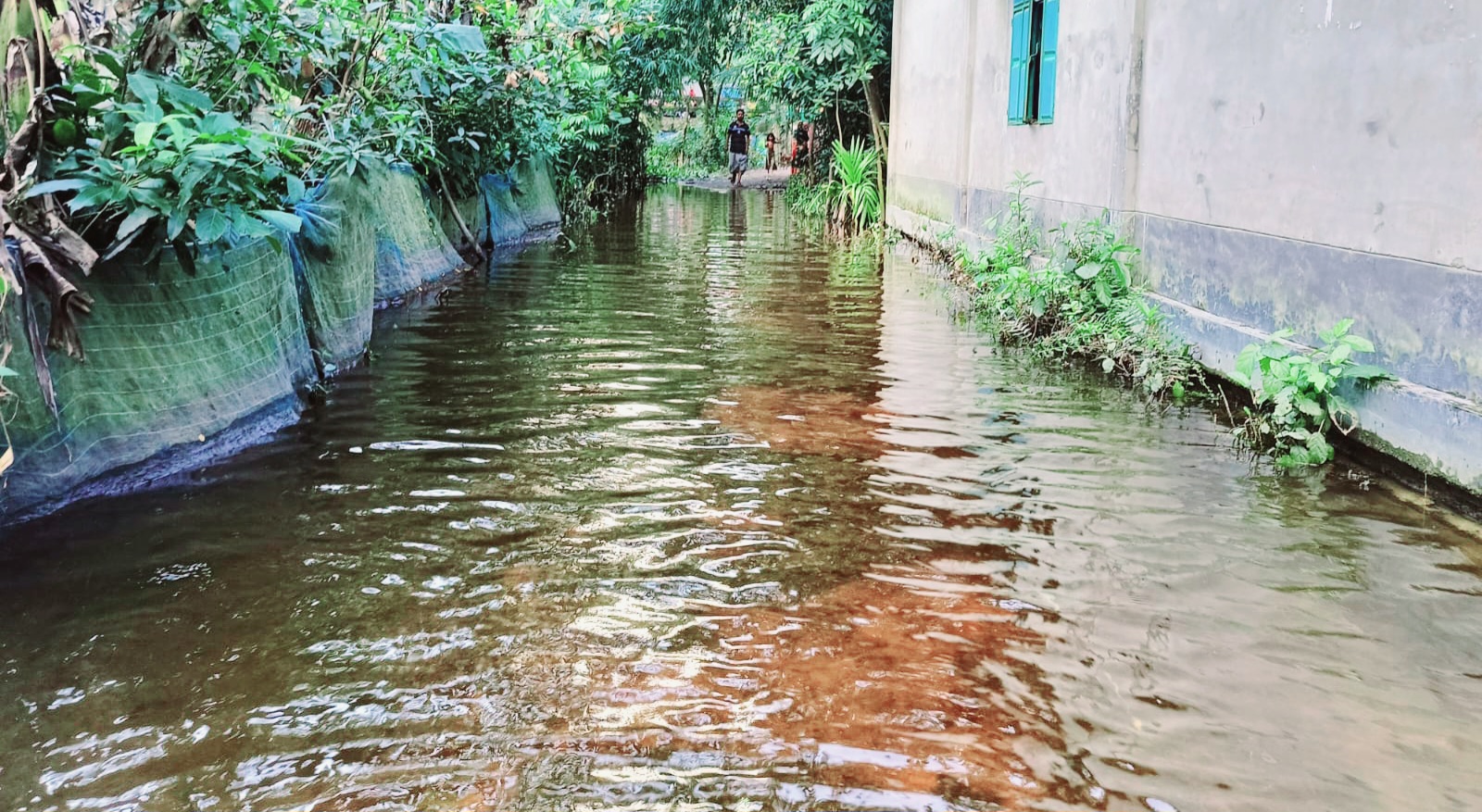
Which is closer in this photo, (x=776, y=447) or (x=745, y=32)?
(x=776, y=447)

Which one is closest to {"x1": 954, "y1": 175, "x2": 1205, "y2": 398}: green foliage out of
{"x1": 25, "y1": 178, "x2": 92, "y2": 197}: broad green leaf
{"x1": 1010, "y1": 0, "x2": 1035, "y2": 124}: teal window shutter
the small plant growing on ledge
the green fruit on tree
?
the small plant growing on ledge

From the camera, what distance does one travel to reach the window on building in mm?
9148

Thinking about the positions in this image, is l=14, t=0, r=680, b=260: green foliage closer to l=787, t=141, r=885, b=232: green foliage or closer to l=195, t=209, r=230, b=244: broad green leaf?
l=195, t=209, r=230, b=244: broad green leaf

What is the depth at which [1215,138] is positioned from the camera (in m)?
6.27

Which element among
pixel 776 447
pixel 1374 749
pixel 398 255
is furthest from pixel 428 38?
pixel 1374 749

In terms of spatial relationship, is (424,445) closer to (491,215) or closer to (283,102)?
(283,102)

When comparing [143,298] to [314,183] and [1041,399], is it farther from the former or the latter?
[1041,399]

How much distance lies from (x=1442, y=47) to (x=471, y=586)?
4255 millimetres

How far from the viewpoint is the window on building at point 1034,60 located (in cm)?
915

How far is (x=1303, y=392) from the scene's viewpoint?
5062mm

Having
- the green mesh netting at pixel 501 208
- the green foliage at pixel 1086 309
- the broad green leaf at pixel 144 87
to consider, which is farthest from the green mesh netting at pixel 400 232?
the green foliage at pixel 1086 309

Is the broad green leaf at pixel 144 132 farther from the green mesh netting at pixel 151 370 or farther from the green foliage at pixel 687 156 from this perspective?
the green foliage at pixel 687 156

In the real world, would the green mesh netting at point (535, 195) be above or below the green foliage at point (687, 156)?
below

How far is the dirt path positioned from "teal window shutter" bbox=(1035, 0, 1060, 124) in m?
19.7
